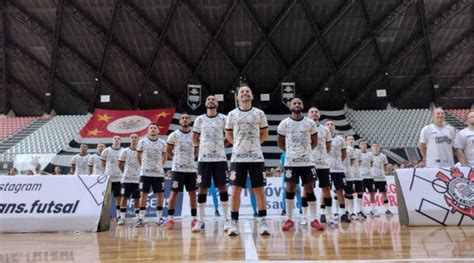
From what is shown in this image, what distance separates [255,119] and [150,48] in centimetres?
1861

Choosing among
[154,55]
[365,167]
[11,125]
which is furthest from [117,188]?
[11,125]

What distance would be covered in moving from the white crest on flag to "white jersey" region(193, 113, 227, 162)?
19.2 metres

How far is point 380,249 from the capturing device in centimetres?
393

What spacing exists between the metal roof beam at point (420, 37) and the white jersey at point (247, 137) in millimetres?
20229

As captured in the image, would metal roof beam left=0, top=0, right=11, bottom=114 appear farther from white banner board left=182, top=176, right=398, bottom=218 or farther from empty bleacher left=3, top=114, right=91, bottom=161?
white banner board left=182, top=176, right=398, bottom=218

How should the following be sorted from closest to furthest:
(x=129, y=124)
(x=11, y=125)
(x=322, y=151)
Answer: (x=322, y=151)
(x=129, y=124)
(x=11, y=125)

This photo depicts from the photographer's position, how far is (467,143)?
6648 millimetres

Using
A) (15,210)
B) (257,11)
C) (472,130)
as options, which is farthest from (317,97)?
(15,210)

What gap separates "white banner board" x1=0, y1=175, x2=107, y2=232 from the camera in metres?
6.86

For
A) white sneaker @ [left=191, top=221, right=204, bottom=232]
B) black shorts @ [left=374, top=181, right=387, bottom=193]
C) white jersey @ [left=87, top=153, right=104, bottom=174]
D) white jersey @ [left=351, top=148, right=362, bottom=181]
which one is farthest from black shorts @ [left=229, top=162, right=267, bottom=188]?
black shorts @ [left=374, top=181, right=387, bottom=193]

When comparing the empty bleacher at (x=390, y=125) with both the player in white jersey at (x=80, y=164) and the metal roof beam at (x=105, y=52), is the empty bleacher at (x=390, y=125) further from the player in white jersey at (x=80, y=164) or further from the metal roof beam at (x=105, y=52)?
the player in white jersey at (x=80, y=164)

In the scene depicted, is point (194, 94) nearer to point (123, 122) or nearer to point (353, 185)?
point (123, 122)

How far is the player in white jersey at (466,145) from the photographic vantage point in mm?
6629

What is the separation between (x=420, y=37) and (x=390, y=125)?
627cm
